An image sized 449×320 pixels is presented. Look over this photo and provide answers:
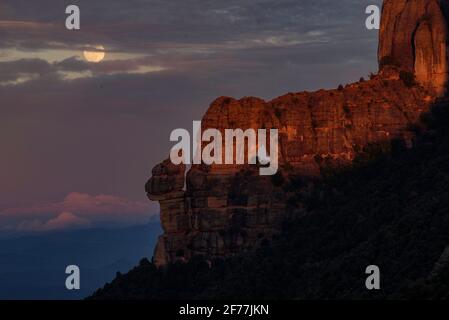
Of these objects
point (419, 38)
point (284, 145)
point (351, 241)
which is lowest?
point (351, 241)

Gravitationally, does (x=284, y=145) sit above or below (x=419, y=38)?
below

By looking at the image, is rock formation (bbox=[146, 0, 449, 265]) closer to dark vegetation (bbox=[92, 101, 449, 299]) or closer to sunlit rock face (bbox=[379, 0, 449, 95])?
sunlit rock face (bbox=[379, 0, 449, 95])

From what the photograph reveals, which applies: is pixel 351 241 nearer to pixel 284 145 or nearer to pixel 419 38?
pixel 284 145

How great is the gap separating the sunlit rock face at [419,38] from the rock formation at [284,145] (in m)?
0.08

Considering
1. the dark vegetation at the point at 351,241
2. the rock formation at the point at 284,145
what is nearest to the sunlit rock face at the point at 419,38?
the rock formation at the point at 284,145

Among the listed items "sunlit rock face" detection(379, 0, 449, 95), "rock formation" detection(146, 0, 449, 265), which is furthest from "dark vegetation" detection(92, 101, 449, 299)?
"sunlit rock face" detection(379, 0, 449, 95)

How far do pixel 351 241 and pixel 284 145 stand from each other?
13681mm

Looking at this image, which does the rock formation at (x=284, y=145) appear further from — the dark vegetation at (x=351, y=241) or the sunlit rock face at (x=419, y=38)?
the dark vegetation at (x=351, y=241)

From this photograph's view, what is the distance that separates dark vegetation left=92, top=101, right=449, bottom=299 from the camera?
132 m

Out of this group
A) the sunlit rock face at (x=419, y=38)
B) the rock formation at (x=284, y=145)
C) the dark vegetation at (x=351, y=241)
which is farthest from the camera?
the sunlit rock face at (x=419, y=38)

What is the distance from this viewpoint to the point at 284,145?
15538cm

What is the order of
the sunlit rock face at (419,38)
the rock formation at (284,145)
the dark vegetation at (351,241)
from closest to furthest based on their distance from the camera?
1. the dark vegetation at (351,241)
2. the rock formation at (284,145)
3. the sunlit rock face at (419,38)

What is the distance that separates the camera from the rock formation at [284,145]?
154 metres

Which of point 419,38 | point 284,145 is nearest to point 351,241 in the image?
point 284,145
